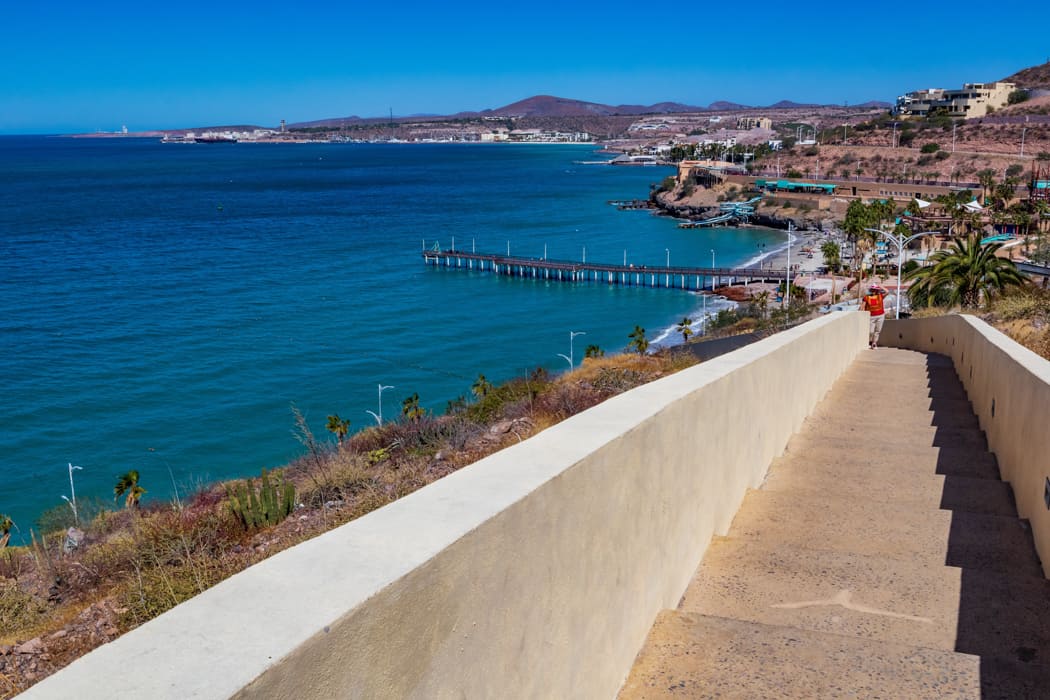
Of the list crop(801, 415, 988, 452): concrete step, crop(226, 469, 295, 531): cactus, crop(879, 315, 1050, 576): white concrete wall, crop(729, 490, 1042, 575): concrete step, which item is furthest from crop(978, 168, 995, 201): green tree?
crop(729, 490, 1042, 575): concrete step

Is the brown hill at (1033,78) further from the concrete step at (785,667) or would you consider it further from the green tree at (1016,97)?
the concrete step at (785,667)

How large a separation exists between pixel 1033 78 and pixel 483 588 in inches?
7286

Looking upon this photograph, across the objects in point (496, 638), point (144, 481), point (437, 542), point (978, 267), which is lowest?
point (144, 481)

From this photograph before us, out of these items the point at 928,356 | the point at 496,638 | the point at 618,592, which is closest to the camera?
the point at 496,638

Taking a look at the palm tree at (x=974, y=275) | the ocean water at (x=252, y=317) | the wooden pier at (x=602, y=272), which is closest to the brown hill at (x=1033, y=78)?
the ocean water at (x=252, y=317)

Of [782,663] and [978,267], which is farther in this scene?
[978,267]

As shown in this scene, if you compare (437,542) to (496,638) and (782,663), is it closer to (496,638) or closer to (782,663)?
(496,638)

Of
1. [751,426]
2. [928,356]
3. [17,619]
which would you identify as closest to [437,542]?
[751,426]

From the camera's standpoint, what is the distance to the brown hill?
505ft

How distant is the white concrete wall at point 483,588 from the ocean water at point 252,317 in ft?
71.6

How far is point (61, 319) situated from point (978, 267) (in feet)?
150

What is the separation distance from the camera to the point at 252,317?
52.8 metres

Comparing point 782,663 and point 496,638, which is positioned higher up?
point 496,638

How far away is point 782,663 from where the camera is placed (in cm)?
324
